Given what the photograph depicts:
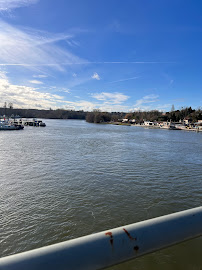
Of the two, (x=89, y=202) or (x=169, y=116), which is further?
(x=169, y=116)

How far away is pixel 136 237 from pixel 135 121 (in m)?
113

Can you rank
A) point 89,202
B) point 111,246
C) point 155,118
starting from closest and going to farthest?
point 111,246 → point 89,202 → point 155,118

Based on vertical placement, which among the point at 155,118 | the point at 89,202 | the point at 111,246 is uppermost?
the point at 155,118

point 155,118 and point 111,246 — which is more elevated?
point 155,118

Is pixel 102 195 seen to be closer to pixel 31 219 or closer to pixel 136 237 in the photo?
pixel 31 219

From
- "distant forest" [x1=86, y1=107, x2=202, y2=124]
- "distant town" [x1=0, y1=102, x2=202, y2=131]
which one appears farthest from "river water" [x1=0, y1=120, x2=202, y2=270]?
"distant forest" [x1=86, y1=107, x2=202, y2=124]

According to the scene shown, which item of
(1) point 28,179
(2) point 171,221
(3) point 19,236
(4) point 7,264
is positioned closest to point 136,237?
(2) point 171,221

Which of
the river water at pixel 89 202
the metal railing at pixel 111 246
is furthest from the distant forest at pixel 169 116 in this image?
the metal railing at pixel 111 246

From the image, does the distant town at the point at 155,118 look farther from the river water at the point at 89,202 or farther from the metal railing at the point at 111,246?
the metal railing at the point at 111,246

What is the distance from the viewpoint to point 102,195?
6547 millimetres

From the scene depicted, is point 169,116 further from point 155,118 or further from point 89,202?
point 89,202

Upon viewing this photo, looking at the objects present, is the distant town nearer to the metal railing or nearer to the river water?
the river water

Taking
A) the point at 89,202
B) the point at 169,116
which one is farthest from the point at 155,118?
the point at 89,202

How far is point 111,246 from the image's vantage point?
69cm
